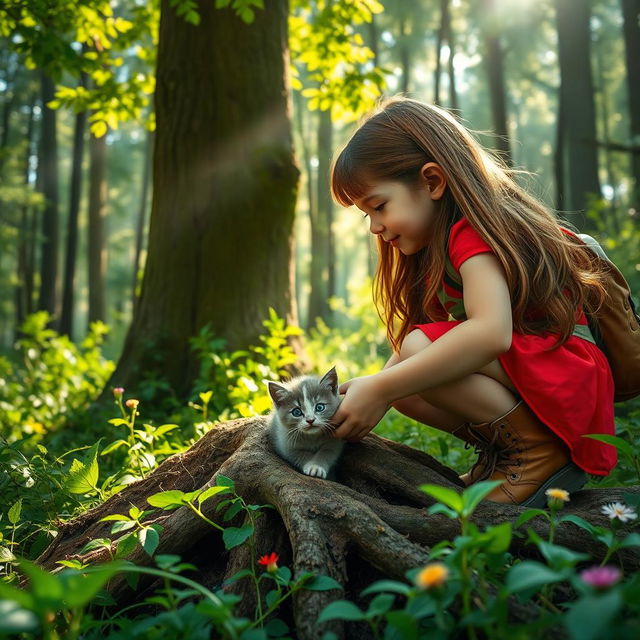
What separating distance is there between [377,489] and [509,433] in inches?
23.7

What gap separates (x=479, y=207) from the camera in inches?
94.1

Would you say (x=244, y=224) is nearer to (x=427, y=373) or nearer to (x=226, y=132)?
(x=226, y=132)

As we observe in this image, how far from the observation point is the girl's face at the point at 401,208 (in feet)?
8.26

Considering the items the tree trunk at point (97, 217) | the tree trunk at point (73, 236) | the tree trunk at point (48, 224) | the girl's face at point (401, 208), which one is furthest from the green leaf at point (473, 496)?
the tree trunk at point (48, 224)

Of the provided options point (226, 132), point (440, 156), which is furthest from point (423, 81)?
point (440, 156)

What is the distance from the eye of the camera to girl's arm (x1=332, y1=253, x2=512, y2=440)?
2135mm

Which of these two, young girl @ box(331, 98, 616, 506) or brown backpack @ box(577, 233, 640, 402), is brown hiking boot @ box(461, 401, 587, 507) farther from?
brown backpack @ box(577, 233, 640, 402)

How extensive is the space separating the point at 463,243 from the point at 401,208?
0.35m

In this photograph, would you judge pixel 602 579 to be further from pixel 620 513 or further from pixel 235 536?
pixel 235 536

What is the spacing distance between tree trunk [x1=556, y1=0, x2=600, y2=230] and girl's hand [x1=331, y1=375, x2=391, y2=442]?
9521 millimetres

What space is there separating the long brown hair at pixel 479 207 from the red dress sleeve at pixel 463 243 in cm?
3

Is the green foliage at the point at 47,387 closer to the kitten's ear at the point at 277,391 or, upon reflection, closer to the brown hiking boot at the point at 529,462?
the kitten's ear at the point at 277,391

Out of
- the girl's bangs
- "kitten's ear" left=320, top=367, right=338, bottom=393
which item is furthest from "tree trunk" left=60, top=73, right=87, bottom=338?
the girl's bangs

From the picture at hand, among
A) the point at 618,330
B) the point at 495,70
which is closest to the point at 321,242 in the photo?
the point at 495,70
